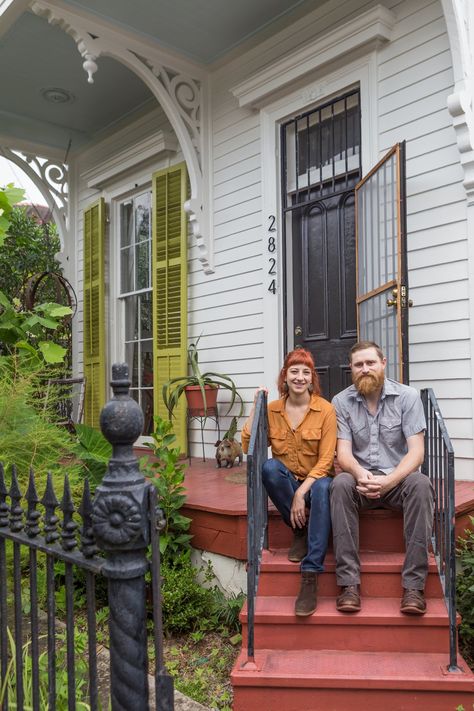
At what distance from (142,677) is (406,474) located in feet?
5.59

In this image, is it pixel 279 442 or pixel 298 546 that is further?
pixel 279 442

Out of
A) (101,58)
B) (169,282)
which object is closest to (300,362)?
(169,282)

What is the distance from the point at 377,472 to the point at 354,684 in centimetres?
94

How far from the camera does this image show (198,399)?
5277mm

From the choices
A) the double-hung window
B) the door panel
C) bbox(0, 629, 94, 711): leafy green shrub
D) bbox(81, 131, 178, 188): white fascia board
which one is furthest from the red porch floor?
bbox(81, 131, 178, 188): white fascia board

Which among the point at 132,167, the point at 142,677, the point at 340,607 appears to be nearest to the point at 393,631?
the point at 340,607

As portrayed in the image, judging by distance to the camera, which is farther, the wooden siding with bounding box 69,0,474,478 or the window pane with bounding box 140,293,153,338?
the window pane with bounding box 140,293,153,338

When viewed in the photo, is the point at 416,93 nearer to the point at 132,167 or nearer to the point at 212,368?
the point at 212,368

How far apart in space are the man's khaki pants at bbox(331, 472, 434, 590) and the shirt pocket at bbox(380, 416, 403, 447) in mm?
243

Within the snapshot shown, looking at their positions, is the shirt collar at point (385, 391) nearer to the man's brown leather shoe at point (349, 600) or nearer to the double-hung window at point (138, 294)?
the man's brown leather shoe at point (349, 600)

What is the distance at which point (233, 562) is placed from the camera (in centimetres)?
344

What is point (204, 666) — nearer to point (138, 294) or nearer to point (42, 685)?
point (42, 685)

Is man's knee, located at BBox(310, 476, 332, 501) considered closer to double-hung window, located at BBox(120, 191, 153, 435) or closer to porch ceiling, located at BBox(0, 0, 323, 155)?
porch ceiling, located at BBox(0, 0, 323, 155)

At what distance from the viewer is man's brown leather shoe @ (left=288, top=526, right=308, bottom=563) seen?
2.84 meters
